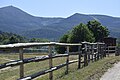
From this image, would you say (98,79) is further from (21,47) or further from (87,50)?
Answer: (87,50)

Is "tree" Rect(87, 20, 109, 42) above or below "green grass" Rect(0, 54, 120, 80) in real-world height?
above

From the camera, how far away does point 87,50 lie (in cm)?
2009

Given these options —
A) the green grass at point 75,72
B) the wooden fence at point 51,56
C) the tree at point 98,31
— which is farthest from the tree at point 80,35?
the green grass at point 75,72

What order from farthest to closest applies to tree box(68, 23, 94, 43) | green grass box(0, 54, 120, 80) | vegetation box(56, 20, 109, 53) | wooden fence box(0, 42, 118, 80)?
vegetation box(56, 20, 109, 53) → tree box(68, 23, 94, 43) → green grass box(0, 54, 120, 80) → wooden fence box(0, 42, 118, 80)

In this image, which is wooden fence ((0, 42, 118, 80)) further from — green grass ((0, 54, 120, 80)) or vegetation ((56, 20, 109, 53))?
vegetation ((56, 20, 109, 53))

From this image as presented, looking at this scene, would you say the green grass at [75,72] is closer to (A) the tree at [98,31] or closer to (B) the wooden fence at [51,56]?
(B) the wooden fence at [51,56]

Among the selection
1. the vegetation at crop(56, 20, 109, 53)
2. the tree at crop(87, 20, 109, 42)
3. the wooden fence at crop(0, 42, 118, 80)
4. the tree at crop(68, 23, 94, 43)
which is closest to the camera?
the wooden fence at crop(0, 42, 118, 80)

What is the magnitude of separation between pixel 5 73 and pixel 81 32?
60131 millimetres

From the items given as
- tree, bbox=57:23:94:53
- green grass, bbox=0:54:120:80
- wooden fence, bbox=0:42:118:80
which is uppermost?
tree, bbox=57:23:94:53

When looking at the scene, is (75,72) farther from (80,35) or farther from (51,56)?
(80,35)

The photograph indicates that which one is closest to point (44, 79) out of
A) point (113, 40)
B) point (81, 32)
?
point (113, 40)

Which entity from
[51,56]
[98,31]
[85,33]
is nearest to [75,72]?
[51,56]

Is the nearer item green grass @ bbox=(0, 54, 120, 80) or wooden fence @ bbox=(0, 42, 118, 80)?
wooden fence @ bbox=(0, 42, 118, 80)

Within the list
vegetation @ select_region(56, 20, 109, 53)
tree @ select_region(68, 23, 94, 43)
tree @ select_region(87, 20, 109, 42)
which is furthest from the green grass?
tree @ select_region(87, 20, 109, 42)
